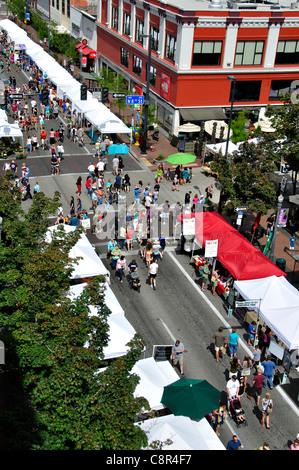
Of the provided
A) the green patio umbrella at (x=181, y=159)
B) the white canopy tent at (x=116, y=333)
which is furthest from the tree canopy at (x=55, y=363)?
the green patio umbrella at (x=181, y=159)

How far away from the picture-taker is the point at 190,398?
1568cm

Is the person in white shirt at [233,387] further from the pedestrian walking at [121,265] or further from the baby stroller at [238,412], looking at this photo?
the pedestrian walking at [121,265]

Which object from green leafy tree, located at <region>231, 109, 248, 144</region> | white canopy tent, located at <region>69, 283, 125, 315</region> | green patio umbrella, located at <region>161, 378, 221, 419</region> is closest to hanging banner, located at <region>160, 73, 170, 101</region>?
green leafy tree, located at <region>231, 109, 248, 144</region>

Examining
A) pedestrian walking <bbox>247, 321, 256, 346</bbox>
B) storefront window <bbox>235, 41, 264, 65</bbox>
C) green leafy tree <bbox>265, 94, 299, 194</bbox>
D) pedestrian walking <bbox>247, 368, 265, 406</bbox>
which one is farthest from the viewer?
storefront window <bbox>235, 41, 264, 65</bbox>

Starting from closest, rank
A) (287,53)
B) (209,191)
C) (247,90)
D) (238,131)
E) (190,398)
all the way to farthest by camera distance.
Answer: (190,398) < (209,191) < (238,131) < (287,53) < (247,90)

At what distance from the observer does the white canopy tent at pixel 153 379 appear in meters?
16.1

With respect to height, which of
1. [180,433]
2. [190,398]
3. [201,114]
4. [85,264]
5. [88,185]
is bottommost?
[88,185]

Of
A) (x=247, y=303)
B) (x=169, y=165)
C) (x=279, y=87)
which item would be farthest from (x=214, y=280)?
(x=279, y=87)

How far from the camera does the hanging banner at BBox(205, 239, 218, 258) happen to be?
78.5ft

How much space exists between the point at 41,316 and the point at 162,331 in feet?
28.1

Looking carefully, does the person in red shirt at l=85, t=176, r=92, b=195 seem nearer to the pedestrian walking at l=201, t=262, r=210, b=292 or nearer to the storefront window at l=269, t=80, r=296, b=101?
the pedestrian walking at l=201, t=262, r=210, b=292

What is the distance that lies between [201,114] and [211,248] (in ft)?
71.2

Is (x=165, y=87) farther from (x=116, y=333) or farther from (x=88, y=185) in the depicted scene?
(x=116, y=333)

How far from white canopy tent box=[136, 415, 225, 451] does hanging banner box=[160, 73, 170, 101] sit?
33.0 metres
